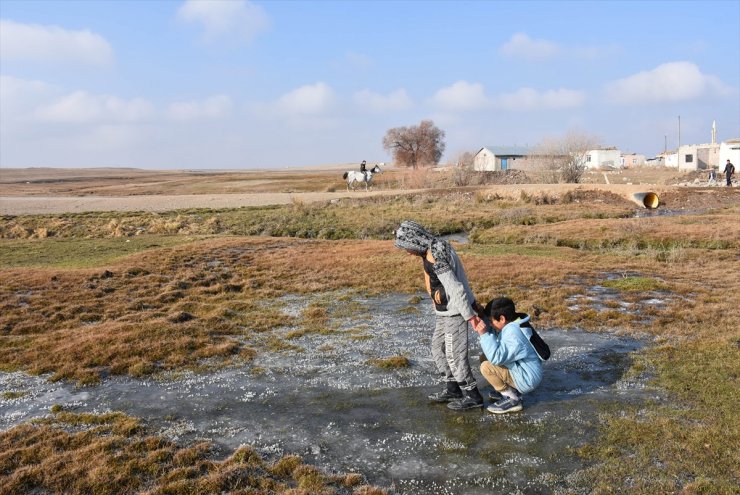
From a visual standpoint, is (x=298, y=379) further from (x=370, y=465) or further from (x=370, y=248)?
(x=370, y=248)

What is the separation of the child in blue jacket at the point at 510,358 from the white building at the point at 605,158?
98.7 meters

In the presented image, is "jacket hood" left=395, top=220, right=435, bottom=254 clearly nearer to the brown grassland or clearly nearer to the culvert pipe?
the brown grassland

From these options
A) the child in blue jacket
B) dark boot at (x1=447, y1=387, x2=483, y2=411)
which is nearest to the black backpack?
the child in blue jacket

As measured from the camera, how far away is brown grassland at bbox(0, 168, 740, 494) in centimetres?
527

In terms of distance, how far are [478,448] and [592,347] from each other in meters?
4.01

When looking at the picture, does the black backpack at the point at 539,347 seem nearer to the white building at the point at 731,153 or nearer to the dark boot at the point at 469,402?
the dark boot at the point at 469,402

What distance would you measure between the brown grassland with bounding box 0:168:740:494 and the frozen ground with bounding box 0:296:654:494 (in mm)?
320

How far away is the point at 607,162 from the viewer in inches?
3903

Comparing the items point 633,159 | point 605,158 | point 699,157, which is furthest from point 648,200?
point 633,159

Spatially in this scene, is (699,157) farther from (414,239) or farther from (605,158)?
(414,239)

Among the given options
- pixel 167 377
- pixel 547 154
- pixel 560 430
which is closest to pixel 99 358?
pixel 167 377

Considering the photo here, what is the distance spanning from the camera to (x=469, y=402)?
6.64m

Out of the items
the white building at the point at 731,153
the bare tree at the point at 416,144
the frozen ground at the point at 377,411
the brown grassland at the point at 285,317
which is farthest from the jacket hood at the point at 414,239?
the bare tree at the point at 416,144

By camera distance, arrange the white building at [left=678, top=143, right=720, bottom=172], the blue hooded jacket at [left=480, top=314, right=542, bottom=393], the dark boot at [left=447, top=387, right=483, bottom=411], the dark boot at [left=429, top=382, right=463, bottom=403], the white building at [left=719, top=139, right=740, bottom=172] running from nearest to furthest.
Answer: the blue hooded jacket at [left=480, top=314, right=542, bottom=393]
the dark boot at [left=447, top=387, right=483, bottom=411]
the dark boot at [left=429, top=382, right=463, bottom=403]
the white building at [left=719, top=139, right=740, bottom=172]
the white building at [left=678, top=143, right=720, bottom=172]
